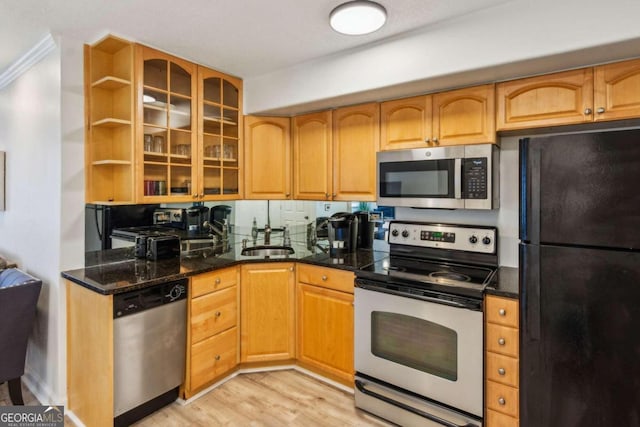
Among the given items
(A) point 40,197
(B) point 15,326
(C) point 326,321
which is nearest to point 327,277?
(C) point 326,321

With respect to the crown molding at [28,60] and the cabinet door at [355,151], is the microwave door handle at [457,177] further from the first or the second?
the crown molding at [28,60]

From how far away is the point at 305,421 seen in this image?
2135 mm

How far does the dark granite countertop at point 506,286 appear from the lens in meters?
1.78

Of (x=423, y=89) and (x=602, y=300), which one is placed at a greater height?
(x=423, y=89)

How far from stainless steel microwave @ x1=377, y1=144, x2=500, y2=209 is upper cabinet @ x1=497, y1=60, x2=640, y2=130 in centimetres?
25

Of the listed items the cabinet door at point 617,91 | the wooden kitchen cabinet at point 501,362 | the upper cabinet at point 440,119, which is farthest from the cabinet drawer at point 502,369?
the cabinet door at point 617,91

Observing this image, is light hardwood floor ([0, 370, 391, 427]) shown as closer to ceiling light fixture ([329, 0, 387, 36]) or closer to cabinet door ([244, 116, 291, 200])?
cabinet door ([244, 116, 291, 200])

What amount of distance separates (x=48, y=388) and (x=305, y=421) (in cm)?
165

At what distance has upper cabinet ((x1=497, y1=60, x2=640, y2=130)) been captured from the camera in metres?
1.74

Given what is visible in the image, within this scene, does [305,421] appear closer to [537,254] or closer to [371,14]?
[537,254]

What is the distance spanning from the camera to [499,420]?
1.82 meters

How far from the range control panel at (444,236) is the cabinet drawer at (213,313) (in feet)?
4.12

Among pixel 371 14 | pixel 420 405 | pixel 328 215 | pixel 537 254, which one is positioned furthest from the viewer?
pixel 328 215

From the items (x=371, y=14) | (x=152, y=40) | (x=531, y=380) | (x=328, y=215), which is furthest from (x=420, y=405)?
(x=152, y=40)
